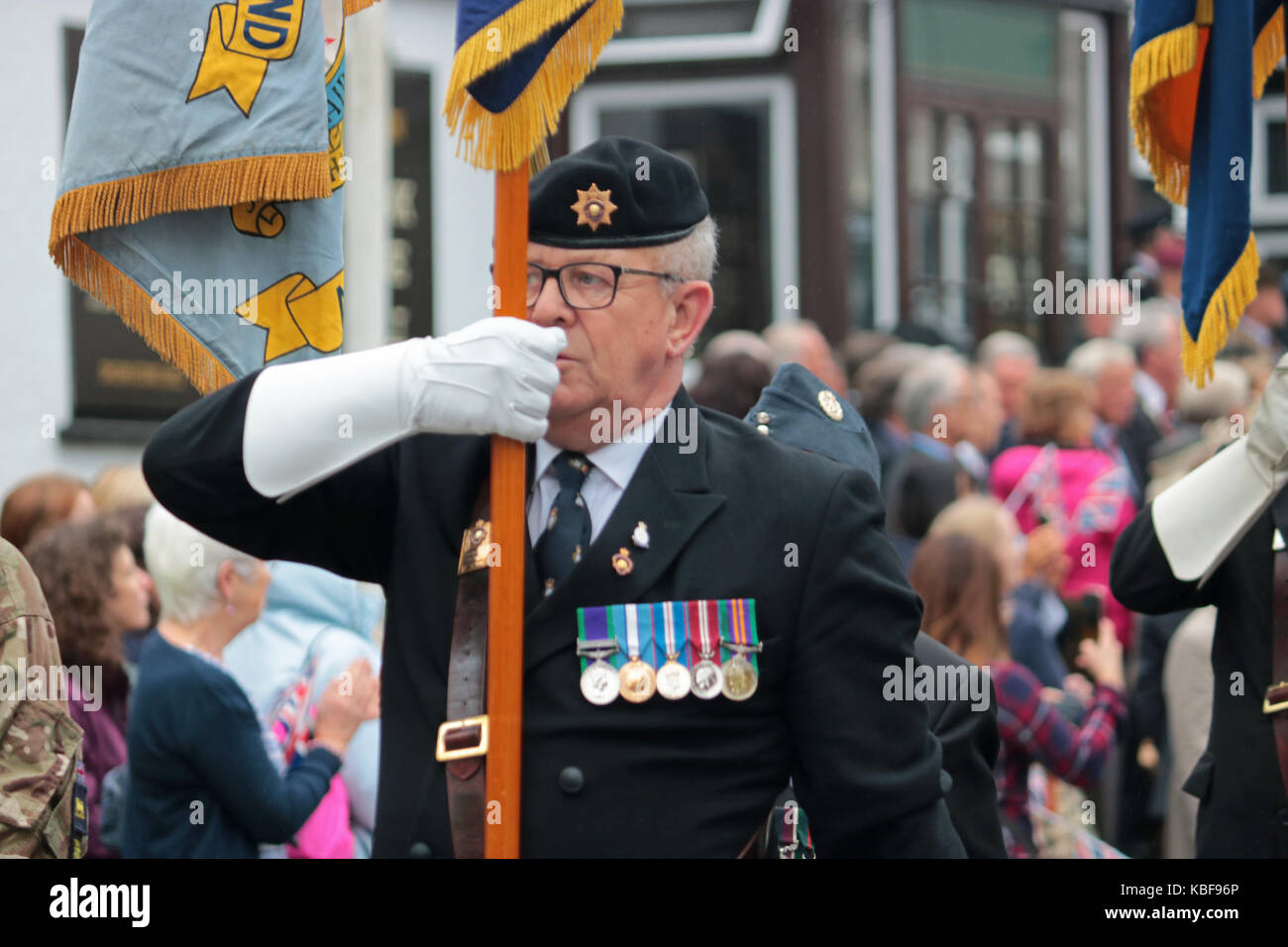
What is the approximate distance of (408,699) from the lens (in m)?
2.65

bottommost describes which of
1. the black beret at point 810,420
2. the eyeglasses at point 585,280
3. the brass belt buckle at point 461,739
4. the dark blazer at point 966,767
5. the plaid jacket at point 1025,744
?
the plaid jacket at point 1025,744

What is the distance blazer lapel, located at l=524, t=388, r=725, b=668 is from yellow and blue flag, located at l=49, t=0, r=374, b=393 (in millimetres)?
721

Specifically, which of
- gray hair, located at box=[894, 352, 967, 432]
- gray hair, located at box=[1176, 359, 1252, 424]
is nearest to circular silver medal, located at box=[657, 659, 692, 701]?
gray hair, located at box=[1176, 359, 1252, 424]

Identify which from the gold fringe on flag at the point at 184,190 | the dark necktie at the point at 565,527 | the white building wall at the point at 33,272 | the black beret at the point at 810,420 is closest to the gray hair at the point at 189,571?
the gold fringe on flag at the point at 184,190

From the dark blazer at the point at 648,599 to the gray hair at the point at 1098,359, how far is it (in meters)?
5.11

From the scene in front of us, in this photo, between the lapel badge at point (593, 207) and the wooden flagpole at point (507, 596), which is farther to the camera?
the lapel badge at point (593, 207)

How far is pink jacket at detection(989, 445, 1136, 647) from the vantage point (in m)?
6.30

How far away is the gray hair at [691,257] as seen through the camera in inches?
110

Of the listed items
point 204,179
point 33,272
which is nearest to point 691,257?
point 204,179

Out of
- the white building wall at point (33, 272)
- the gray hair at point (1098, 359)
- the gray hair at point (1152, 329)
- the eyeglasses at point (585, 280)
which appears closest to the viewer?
the eyeglasses at point (585, 280)

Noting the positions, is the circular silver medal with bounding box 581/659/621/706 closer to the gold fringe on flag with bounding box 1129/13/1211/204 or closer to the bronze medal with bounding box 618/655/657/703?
the bronze medal with bounding box 618/655/657/703

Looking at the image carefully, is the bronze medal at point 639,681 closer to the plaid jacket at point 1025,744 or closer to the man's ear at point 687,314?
the man's ear at point 687,314

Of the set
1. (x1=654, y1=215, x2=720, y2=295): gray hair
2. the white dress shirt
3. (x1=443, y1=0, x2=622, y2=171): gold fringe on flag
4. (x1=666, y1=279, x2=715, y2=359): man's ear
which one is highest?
(x1=443, y1=0, x2=622, y2=171): gold fringe on flag

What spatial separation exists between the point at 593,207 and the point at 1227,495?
1484 mm
